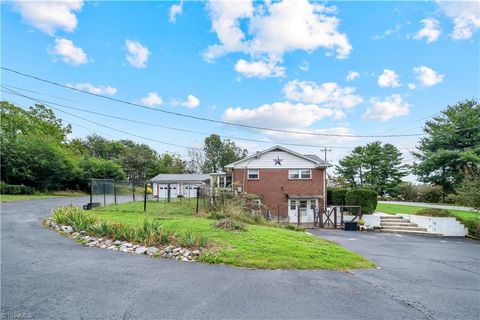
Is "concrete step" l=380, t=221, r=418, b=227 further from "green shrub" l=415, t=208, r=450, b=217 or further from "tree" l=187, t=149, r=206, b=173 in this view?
"tree" l=187, t=149, r=206, b=173

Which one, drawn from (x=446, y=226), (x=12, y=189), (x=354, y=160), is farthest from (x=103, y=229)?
(x=354, y=160)

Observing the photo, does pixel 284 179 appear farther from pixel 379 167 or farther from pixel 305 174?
pixel 379 167

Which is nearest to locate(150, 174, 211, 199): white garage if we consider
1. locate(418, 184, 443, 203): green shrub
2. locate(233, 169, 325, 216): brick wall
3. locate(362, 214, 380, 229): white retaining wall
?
locate(233, 169, 325, 216): brick wall

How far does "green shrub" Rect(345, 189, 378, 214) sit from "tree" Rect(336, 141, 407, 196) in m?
20.8

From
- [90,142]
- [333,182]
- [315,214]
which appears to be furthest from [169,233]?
[90,142]

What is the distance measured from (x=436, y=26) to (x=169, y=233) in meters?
15.7

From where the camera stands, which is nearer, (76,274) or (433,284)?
(76,274)

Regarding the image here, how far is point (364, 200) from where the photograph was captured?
21547 millimetres

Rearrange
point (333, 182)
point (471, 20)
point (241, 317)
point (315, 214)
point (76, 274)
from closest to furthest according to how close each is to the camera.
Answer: point (241, 317)
point (76, 274)
point (471, 20)
point (315, 214)
point (333, 182)

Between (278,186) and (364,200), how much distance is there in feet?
23.9

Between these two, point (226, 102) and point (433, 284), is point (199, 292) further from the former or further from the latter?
point (226, 102)

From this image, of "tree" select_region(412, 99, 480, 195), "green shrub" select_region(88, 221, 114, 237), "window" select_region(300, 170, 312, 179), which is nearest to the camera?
"green shrub" select_region(88, 221, 114, 237)

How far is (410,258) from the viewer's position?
9.46 metres

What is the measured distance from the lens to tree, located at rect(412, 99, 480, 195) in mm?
28250
